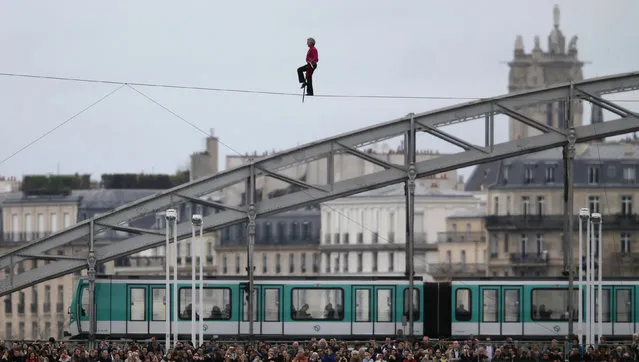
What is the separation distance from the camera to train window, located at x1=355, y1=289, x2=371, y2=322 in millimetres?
91125

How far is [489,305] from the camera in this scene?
90812 millimetres

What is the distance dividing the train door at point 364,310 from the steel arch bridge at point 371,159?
5658mm

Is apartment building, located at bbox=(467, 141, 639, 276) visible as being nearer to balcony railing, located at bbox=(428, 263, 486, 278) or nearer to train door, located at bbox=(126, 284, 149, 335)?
balcony railing, located at bbox=(428, 263, 486, 278)

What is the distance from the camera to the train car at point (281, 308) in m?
90.9

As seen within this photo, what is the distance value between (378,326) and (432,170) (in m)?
7.88

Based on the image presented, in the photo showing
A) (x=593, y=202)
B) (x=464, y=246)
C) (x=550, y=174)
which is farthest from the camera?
(x=464, y=246)

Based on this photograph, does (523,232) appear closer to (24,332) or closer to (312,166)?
(312,166)

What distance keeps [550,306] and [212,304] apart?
1240 centimetres

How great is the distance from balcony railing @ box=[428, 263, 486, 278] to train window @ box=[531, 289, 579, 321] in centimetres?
9566

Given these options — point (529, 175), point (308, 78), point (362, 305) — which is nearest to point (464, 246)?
point (529, 175)

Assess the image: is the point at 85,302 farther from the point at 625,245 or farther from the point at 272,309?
the point at 625,245

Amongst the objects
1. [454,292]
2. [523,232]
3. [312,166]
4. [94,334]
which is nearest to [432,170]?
[454,292]

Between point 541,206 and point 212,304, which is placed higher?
point 541,206

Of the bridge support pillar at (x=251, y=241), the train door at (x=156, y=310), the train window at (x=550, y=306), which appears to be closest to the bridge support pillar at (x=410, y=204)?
the bridge support pillar at (x=251, y=241)
